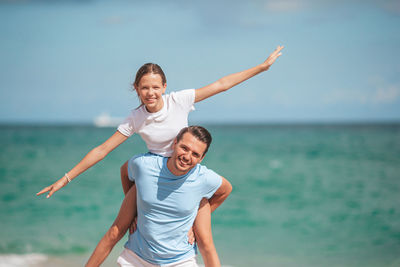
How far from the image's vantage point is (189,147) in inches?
139

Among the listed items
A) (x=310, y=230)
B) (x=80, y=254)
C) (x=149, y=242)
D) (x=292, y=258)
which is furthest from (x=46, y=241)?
(x=149, y=242)

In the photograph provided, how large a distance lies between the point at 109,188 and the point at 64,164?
377 inches

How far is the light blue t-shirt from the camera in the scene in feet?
12.3

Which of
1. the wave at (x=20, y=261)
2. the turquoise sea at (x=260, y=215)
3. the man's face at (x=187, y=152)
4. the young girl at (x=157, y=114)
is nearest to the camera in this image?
the man's face at (x=187, y=152)

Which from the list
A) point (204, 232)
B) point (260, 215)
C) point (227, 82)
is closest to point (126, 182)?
point (204, 232)

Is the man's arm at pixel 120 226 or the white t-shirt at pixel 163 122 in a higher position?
the white t-shirt at pixel 163 122

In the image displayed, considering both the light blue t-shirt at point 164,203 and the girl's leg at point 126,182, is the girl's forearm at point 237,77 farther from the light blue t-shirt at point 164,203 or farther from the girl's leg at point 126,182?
the girl's leg at point 126,182

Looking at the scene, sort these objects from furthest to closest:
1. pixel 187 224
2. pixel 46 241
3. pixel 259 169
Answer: pixel 259 169
pixel 46 241
pixel 187 224

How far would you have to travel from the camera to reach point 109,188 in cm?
1942

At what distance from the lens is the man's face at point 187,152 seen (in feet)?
11.7

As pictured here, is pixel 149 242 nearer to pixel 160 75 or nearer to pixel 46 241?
pixel 160 75

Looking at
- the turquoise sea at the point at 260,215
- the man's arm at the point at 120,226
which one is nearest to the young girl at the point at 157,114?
the man's arm at the point at 120,226

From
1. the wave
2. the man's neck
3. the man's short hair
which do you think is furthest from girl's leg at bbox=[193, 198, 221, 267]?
Result: the wave

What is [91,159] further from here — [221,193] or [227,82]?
[227,82]
